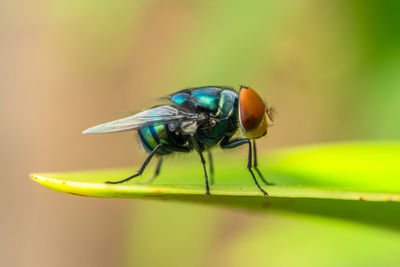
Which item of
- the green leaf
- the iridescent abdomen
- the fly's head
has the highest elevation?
the fly's head

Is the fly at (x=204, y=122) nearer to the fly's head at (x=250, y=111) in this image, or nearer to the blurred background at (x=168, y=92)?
the fly's head at (x=250, y=111)

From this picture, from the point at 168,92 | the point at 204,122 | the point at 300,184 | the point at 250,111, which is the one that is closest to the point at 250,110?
the point at 250,111

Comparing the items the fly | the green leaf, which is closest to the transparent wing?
the fly

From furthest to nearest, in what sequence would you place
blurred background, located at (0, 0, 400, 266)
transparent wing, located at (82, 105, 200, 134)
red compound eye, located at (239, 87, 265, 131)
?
1. blurred background, located at (0, 0, 400, 266)
2. red compound eye, located at (239, 87, 265, 131)
3. transparent wing, located at (82, 105, 200, 134)

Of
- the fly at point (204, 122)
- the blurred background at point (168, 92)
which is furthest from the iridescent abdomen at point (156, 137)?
the blurred background at point (168, 92)

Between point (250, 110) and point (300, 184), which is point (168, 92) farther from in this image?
point (300, 184)

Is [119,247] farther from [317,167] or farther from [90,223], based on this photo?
[317,167]

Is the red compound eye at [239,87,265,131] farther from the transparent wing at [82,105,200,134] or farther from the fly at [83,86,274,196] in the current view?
the transparent wing at [82,105,200,134]
